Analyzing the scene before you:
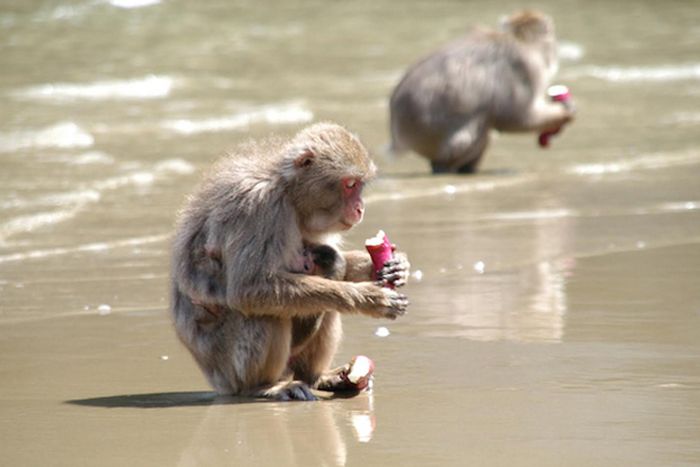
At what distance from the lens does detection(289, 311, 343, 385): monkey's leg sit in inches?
270

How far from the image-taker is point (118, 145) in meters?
17.0

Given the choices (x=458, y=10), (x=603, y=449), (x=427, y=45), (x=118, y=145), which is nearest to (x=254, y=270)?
(x=603, y=449)

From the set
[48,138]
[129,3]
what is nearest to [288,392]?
[48,138]

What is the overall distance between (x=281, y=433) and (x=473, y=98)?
10.0m

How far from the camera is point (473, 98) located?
15.6 meters

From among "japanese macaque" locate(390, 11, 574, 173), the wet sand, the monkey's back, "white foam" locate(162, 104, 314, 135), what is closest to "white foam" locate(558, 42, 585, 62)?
"white foam" locate(162, 104, 314, 135)

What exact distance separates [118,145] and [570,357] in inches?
414

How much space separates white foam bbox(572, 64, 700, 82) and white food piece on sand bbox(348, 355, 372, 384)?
59.0 feet

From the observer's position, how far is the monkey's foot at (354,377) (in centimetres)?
654

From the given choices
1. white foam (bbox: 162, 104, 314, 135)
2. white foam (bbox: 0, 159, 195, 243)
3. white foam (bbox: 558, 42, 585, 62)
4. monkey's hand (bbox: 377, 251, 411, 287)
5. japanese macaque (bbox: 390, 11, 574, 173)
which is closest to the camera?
monkey's hand (bbox: 377, 251, 411, 287)

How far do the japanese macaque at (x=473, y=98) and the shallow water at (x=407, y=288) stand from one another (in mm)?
494

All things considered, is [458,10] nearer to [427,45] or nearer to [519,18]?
[427,45]

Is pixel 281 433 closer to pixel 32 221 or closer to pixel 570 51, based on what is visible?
pixel 32 221

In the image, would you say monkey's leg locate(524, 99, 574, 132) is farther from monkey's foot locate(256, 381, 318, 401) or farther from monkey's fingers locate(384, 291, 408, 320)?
monkey's foot locate(256, 381, 318, 401)
